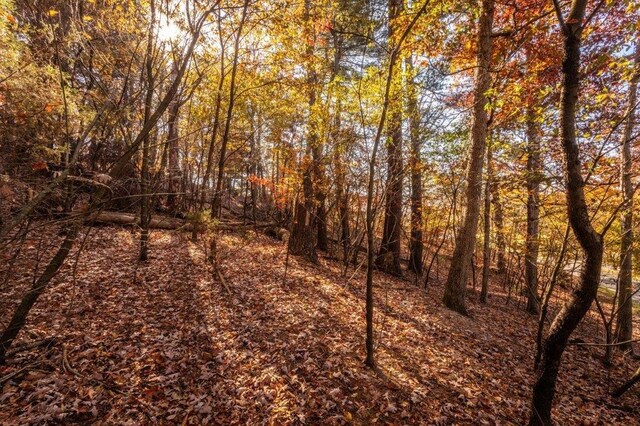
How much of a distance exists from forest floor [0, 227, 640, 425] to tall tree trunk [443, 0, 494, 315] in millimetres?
751

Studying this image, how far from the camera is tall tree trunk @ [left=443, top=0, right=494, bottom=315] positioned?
6.70 metres

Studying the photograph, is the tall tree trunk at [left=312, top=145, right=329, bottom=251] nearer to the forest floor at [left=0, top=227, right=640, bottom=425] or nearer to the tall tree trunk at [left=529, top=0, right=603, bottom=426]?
the forest floor at [left=0, top=227, right=640, bottom=425]

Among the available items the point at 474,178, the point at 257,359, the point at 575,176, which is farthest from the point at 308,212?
the point at 575,176

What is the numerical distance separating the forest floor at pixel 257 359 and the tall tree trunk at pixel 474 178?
29.5 inches

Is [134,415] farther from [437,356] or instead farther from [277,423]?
[437,356]

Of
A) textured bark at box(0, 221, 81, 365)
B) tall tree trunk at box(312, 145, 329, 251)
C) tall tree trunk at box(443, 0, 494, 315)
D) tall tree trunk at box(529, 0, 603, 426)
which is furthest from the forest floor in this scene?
tall tree trunk at box(312, 145, 329, 251)

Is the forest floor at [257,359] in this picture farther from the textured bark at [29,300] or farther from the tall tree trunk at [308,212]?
the tall tree trunk at [308,212]

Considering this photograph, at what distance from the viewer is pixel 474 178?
739cm

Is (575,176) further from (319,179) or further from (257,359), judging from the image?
(319,179)

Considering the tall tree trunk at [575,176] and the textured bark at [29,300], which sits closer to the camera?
the tall tree trunk at [575,176]

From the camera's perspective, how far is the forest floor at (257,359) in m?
3.92

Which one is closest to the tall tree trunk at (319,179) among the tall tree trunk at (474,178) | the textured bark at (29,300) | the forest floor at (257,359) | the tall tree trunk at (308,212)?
the tall tree trunk at (308,212)

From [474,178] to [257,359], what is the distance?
6418 millimetres

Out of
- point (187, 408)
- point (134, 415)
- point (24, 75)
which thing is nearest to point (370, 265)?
point (187, 408)
